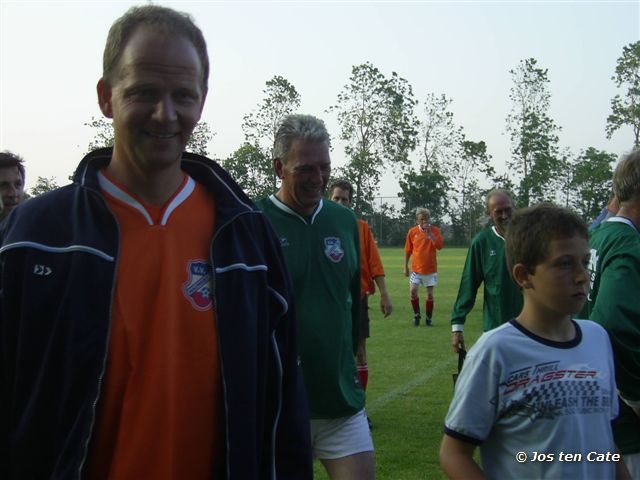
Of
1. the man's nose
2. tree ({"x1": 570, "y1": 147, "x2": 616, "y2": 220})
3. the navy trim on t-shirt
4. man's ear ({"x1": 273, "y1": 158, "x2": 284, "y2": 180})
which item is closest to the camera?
the man's nose

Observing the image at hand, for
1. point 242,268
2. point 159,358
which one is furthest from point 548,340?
point 159,358

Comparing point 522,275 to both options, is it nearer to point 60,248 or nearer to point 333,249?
point 333,249

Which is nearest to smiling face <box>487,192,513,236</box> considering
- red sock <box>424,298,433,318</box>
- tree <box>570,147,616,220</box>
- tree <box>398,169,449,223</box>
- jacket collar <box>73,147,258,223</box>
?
jacket collar <box>73,147,258,223</box>

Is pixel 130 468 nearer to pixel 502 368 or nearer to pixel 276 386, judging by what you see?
pixel 276 386

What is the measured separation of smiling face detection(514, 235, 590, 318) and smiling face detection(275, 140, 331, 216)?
1.62 meters

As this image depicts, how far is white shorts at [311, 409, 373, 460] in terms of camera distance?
13.8 ft

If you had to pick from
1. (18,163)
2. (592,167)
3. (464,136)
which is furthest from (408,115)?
(18,163)

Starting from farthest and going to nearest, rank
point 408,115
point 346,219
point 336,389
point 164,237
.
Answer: point 408,115
point 346,219
point 336,389
point 164,237

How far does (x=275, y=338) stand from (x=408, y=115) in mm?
69787

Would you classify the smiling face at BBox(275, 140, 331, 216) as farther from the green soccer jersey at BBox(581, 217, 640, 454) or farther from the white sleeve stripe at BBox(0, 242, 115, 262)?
the white sleeve stripe at BBox(0, 242, 115, 262)

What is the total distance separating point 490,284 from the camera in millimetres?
7176

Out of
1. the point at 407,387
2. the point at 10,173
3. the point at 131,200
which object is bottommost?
the point at 407,387

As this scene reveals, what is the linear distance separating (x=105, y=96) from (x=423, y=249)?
15.3 metres

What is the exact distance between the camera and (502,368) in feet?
9.02
